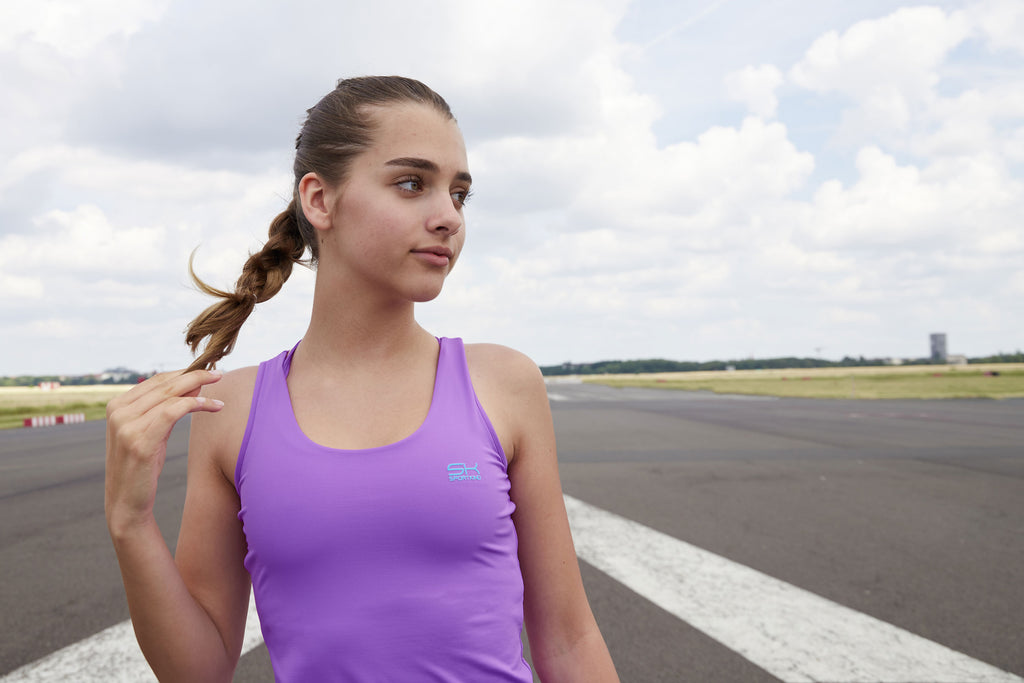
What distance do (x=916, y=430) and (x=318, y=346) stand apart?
1653cm

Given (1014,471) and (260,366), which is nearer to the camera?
(260,366)

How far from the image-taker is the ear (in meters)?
1.62

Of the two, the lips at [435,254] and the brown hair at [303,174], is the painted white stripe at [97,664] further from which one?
the lips at [435,254]

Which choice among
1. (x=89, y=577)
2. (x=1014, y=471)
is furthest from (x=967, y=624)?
(x=1014, y=471)

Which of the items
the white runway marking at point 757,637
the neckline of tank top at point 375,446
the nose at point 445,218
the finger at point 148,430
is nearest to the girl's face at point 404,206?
the nose at point 445,218

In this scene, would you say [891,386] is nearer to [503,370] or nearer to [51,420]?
[51,420]

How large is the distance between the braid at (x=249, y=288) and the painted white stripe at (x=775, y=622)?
279 cm

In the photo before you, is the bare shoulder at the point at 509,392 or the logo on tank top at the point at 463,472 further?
the bare shoulder at the point at 509,392

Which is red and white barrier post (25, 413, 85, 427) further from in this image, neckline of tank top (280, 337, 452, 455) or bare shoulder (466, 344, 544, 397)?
bare shoulder (466, 344, 544, 397)

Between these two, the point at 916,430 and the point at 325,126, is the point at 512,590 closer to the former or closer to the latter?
the point at 325,126

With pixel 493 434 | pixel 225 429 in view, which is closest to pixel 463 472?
pixel 493 434

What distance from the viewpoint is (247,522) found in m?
1.48

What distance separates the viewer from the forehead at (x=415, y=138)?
154 cm

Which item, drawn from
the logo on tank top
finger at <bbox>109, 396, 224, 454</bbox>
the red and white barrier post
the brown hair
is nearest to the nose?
the brown hair
